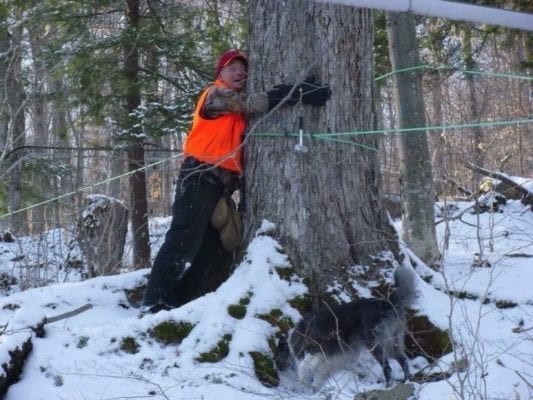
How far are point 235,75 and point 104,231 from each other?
3892 mm

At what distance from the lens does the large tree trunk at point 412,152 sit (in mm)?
5992

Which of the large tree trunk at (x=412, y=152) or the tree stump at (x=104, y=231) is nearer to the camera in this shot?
the large tree trunk at (x=412, y=152)

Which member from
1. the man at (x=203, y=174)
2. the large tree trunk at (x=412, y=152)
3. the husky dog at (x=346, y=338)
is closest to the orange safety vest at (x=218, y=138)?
the man at (x=203, y=174)

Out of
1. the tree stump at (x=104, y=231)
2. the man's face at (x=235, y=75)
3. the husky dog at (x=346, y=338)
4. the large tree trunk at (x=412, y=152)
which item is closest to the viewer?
the husky dog at (x=346, y=338)

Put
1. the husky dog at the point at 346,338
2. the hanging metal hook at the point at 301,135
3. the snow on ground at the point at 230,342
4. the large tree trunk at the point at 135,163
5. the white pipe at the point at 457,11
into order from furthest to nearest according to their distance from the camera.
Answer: the large tree trunk at the point at 135,163
the hanging metal hook at the point at 301,135
the husky dog at the point at 346,338
the snow on ground at the point at 230,342
the white pipe at the point at 457,11

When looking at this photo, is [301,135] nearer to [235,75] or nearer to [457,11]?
[235,75]

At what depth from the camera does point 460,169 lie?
43.1ft

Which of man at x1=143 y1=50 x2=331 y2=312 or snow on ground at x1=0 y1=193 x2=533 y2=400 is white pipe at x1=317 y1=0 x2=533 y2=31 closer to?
snow on ground at x1=0 y1=193 x2=533 y2=400

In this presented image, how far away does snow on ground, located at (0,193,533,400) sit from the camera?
346 centimetres

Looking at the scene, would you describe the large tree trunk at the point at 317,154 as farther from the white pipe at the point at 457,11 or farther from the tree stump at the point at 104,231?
the tree stump at the point at 104,231

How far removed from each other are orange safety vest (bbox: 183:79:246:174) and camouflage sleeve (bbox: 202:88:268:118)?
5cm

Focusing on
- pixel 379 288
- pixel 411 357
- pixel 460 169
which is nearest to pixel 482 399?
pixel 411 357

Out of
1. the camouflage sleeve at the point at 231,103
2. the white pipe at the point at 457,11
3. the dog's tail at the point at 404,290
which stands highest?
the white pipe at the point at 457,11

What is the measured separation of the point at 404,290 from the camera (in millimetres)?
3975
